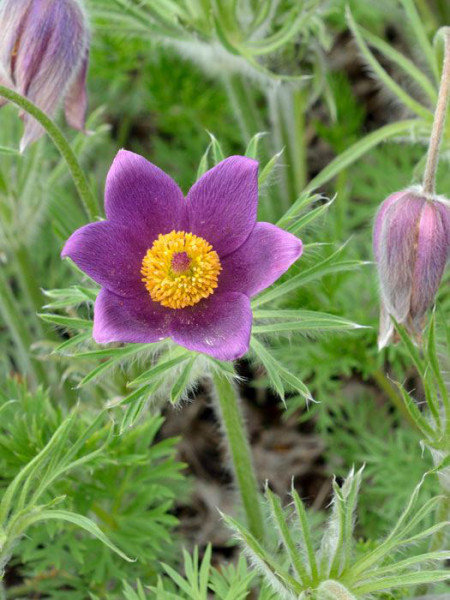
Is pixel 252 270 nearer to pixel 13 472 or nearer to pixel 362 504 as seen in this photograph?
pixel 13 472

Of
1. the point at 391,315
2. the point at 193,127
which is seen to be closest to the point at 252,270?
the point at 391,315

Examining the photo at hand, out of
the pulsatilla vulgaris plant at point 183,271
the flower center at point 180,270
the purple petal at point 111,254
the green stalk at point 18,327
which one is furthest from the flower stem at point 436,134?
the green stalk at point 18,327

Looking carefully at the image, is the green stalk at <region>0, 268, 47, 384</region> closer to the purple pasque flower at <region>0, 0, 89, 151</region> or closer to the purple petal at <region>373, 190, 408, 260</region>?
the purple pasque flower at <region>0, 0, 89, 151</region>

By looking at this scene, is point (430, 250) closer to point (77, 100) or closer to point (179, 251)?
point (179, 251)

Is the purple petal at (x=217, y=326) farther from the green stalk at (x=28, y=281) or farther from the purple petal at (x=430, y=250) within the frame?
the green stalk at (x=28, y=281)

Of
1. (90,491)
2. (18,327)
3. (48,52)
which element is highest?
(48,52)

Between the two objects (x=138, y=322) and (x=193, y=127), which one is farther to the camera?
(x=193, y=127)

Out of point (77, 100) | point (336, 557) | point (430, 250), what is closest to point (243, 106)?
point (77, 100)
